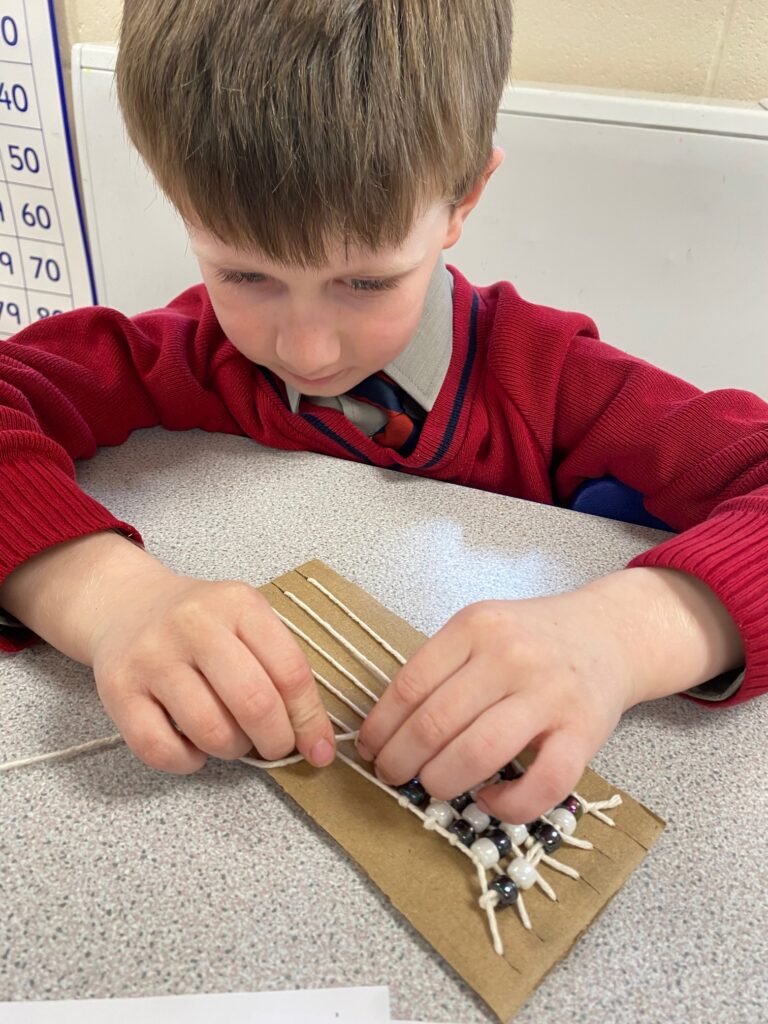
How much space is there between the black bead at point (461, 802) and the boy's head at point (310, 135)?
337 millimetres

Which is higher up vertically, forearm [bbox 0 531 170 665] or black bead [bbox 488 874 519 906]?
forearm [bbox 0 531 170 665]

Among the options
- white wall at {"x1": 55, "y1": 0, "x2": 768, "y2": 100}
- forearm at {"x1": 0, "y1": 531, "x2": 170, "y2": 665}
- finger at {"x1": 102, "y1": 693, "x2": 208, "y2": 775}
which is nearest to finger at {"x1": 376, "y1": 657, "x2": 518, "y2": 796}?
finger at {"x1": 102, "y1": 693, "x2": 208, "y2": 775}

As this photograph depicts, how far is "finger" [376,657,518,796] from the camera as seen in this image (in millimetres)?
412

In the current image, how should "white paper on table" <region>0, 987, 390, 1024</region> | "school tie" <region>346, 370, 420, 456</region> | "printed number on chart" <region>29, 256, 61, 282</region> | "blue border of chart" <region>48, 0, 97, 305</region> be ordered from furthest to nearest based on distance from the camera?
1. "printed number on chart" <region>29, 256, 61, 282</region>
2. "blue border of chart" <region>48, 0, 97, 305</region>
3. "school tie" <region>346, 370, 420, 456</region>
4. "white paper on table" <region>0, 987, 390, 1024</region>

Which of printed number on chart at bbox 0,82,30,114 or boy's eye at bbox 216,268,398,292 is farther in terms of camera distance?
printed number on chart at bbox 0,82,30,114

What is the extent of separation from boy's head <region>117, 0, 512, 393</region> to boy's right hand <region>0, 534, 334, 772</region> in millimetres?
232

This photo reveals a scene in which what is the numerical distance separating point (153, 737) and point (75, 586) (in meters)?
0.15

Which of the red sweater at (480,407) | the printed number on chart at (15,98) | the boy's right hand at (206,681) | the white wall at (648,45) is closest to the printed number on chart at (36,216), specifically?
the printed number on chart at (15,98)

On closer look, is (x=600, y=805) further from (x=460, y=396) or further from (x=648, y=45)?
(x=648, y=45)

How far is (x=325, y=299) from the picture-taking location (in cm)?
56

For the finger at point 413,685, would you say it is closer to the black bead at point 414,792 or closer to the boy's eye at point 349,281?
the black bead at point 414,792

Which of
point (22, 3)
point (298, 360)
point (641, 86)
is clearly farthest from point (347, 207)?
point (22, 3)

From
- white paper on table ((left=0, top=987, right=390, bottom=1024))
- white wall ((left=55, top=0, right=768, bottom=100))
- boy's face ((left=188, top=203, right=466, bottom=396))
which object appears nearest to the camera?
white paper on table ((left=0, top=987, right=390, bottom=1024))

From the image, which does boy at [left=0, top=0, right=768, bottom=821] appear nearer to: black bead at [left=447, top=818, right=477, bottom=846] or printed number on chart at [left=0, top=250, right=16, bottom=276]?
black bead at [left=447, top=818, right=477, bottom=846]
